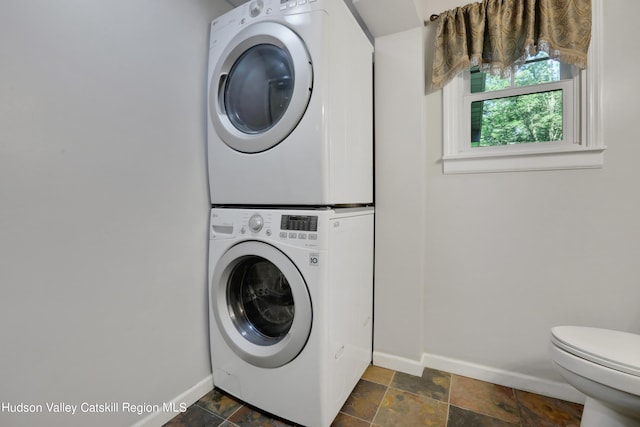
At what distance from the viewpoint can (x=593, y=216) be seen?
4.18 feet

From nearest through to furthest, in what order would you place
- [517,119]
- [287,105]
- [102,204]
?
[102,204]
[287,105]
[517,119]

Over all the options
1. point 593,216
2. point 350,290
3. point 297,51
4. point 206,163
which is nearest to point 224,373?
point 350,290

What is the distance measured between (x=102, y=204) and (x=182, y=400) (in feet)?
3.18

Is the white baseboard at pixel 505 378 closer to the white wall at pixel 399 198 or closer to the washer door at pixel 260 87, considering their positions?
the white wall at pixel 399 198

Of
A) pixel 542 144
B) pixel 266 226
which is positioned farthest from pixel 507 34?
pixel 266 226

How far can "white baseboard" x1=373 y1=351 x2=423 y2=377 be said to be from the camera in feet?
5.01

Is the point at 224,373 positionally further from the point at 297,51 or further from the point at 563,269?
the point at 563,269

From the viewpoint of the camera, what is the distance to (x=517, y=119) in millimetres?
1476

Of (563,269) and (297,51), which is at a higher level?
(297,51)

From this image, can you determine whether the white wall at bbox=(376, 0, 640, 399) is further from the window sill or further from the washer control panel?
the washer control panel

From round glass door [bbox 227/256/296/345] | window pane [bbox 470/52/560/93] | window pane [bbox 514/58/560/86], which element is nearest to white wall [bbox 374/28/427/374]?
window pane [bbox 470/52/560/93]

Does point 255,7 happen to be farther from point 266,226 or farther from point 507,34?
point 507,34

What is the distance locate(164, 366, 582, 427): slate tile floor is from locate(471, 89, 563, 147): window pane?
4.39 feet

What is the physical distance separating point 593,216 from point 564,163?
0.29 meters
